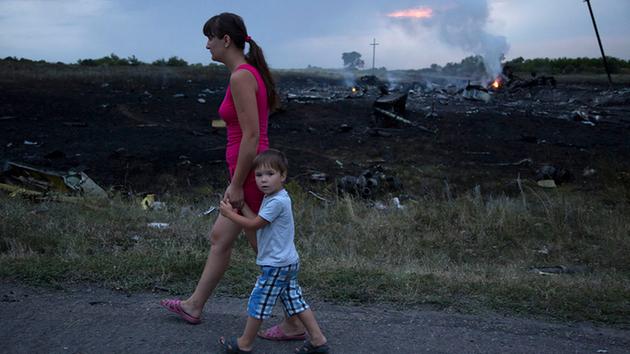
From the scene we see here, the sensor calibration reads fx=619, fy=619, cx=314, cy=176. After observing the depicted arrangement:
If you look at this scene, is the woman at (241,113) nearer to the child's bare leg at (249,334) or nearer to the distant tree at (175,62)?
the child's bare leg at (249,334)

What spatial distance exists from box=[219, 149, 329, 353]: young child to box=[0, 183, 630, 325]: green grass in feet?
3.11

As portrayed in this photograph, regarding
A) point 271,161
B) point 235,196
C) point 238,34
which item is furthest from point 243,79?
point 235,196

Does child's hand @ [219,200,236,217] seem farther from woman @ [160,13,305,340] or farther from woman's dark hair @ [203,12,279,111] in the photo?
woman's dark hair @ [203,12,279,111]

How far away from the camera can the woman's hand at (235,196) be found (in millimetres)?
3545

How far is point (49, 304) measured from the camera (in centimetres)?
418

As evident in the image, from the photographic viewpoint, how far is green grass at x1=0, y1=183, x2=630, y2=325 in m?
4.50

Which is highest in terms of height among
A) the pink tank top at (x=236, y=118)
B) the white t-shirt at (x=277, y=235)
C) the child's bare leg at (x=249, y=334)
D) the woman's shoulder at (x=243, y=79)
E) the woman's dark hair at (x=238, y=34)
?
the woman's dark hair at (x=238, y=34)

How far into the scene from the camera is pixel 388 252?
6.35 meters

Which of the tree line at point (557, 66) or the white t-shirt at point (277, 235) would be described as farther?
the tree line at point (557, 66)

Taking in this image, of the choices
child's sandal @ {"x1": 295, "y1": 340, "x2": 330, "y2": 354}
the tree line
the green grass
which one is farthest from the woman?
the tree line

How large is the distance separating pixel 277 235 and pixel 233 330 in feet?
2.57

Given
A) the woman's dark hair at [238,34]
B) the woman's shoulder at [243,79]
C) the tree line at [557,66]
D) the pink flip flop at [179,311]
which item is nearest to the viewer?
the woman's shoulder at [243,79]

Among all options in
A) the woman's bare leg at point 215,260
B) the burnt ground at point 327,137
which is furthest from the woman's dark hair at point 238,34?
the burnt ground at point 327,137

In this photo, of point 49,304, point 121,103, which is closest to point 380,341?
point 49,304
